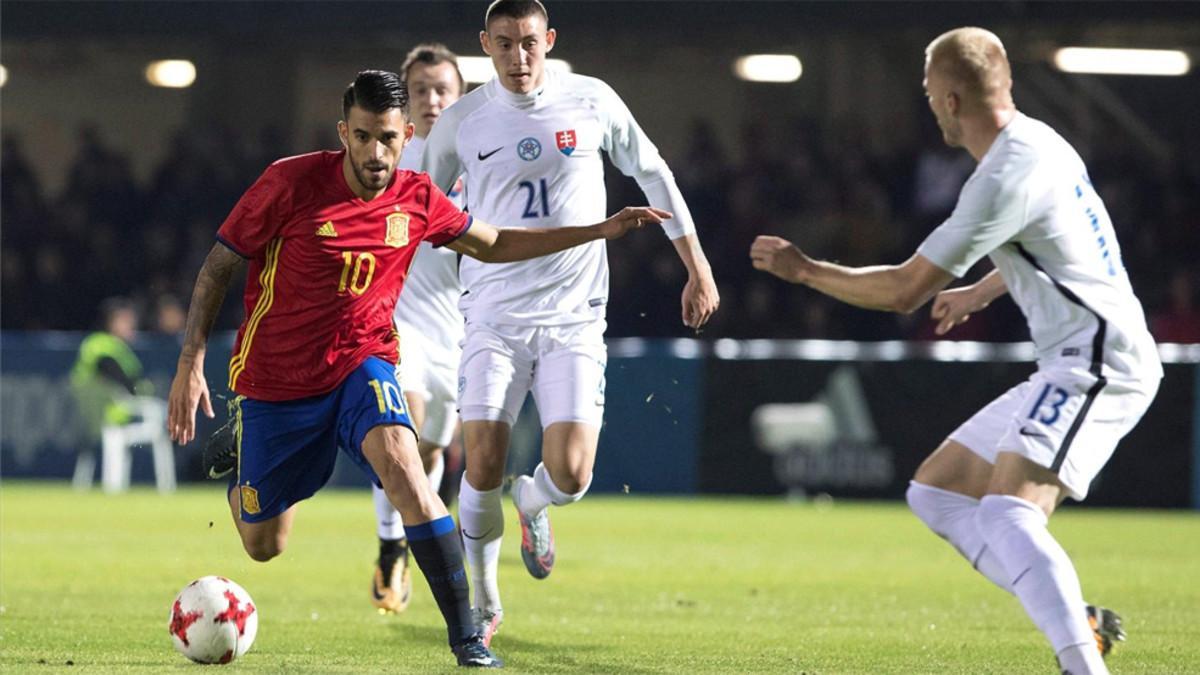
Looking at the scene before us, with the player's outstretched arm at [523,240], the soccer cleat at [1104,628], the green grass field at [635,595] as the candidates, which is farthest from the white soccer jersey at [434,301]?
the soccer cleat at [1104,628]

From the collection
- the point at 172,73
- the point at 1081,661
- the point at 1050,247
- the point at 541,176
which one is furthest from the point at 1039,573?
the point at 172,73

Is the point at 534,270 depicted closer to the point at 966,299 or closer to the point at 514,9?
the point at 514,9

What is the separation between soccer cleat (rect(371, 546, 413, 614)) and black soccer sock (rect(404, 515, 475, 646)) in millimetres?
2370

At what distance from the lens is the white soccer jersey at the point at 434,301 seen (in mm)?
9914

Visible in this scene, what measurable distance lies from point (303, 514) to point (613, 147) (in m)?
8.48

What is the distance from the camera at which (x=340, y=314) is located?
7102 millimetres

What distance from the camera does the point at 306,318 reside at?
23.2 feet

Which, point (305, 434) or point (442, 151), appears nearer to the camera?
point (305, 434)

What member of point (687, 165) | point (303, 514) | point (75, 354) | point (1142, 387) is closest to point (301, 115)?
point (687, 165)

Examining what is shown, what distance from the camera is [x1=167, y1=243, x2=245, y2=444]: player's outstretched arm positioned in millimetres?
6805

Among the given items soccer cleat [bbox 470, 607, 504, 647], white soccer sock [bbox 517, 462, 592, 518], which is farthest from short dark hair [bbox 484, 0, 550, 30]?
soccer cleat [bbox 470, 607, 504, 647]

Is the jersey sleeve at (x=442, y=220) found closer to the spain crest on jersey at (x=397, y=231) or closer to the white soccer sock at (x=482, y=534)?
the spain crest on jersey at (x=397, y=231)

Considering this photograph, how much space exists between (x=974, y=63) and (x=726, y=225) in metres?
16.6

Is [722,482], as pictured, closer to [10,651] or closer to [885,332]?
[885,332]
